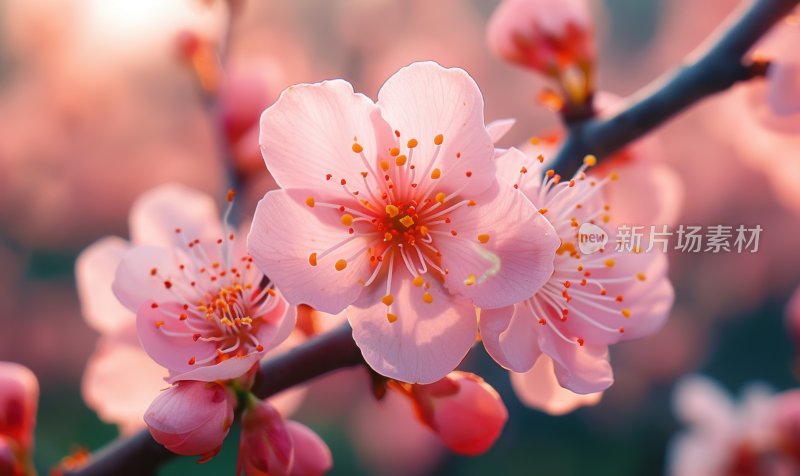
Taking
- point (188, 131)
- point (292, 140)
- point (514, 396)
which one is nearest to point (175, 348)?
point (292, 140)

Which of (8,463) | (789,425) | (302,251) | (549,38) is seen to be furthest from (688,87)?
(789,425)

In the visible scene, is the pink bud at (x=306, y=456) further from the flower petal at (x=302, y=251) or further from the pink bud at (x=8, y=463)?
the pink bud at (x=8, y=463)

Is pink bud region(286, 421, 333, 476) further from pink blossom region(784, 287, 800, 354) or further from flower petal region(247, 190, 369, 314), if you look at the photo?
pink blossom region(784, 287, 800, 354)

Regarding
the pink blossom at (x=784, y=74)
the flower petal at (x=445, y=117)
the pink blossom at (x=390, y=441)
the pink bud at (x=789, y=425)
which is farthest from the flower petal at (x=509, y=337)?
the pink blossom at (x=390, y=441)

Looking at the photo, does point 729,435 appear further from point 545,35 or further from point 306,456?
point 306,456

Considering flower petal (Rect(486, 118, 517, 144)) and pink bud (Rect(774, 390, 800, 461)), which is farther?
pink bud (Rect(774, 390, 800, 461))

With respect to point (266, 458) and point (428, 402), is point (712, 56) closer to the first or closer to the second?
point (428, 402)

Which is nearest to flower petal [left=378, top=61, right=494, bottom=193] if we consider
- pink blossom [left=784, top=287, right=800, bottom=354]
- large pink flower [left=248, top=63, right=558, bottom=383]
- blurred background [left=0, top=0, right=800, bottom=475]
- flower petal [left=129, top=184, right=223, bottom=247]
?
large pink flower [left=248, top=63, right=558, bottom=383]

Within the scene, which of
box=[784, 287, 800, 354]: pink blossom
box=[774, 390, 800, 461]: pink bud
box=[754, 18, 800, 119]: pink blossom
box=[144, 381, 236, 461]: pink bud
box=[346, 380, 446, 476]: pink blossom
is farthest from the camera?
box=[346, 380, 446, 476]: pink blossom
